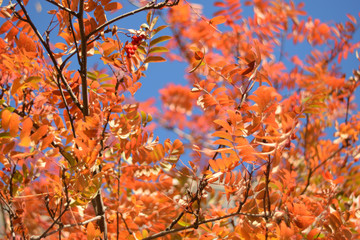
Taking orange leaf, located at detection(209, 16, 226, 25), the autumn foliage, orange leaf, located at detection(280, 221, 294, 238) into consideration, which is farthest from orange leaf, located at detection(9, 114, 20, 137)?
orange leaf, located at detection(280, 221, 294, 238)

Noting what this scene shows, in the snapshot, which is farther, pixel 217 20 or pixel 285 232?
pixel 217 20

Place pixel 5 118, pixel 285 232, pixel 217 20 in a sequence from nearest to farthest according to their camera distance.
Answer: pixel 5 118, pixel 285 232, pixel 217 20

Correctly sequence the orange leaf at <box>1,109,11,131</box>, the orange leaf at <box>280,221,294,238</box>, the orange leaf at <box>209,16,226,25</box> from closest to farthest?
the orange leaf at <box>1,109,11,131</box>
the orange leaf at <box>280,221,294,238</box>
the orange leaf at <box>209,16,226,25</box>

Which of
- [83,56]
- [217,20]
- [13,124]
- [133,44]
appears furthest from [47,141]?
[217,20]

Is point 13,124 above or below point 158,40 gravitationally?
below

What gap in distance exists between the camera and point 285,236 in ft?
3.45

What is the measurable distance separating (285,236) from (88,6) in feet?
3.32

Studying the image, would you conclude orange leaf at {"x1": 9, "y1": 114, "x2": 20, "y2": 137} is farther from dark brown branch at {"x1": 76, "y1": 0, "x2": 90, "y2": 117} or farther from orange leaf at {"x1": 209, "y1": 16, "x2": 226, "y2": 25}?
orange leaf at {"x1": 209, "y1": 16, "x2": 226, "y2": 25}

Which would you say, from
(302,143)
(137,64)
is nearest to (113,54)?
(137,64)

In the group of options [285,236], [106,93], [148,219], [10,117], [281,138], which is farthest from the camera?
[148,219]

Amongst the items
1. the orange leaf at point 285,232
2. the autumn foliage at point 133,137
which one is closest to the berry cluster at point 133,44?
the autumn foliage at point 133,137

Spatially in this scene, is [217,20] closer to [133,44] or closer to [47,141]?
[133,44]

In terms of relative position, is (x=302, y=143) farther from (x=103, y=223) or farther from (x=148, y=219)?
(x=103, y=223)

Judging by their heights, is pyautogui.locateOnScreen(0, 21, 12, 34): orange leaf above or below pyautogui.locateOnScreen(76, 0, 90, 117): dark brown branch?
above
